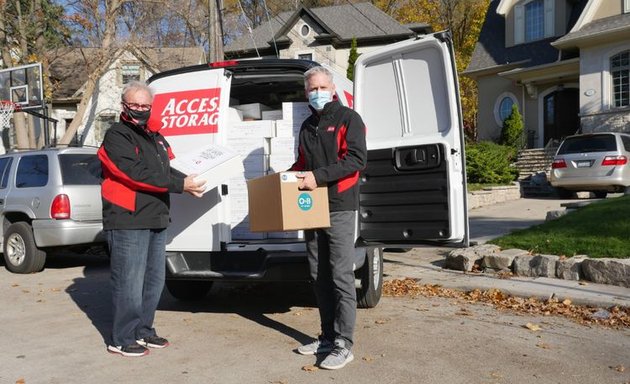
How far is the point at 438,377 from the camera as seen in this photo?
13.9 ft

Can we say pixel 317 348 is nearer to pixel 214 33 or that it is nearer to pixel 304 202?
pixel 304 202

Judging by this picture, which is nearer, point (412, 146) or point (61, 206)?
point (412, 146)

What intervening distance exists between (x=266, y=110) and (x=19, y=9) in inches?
772

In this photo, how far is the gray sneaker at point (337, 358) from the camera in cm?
438

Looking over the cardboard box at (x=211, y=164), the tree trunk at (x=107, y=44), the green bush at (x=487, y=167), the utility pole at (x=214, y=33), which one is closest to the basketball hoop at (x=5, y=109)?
the tree trunk at (x=107, y=44)

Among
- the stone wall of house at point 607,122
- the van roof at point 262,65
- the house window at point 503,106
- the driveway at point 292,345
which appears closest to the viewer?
the driveway at point 292,345

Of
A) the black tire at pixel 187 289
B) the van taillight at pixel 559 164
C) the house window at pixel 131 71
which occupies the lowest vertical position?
the black tire at pixel 187 289

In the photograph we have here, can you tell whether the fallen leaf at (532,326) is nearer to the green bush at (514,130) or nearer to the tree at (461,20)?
the green bush at (514,130)

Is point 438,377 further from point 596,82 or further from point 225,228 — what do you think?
point 596,82

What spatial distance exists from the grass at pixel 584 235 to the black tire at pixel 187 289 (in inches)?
161

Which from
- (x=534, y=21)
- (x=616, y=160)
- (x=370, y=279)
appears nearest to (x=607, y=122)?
(x=534, y=21)

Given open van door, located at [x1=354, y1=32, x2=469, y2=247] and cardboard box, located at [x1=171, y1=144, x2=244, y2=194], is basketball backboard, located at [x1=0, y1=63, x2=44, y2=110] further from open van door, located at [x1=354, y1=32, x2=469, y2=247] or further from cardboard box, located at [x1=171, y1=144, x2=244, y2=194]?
open van door, located at [x1=354, y1=32, x2=469, y2=247]

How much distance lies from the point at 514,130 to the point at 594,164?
902cm

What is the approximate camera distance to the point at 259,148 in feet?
20.1
